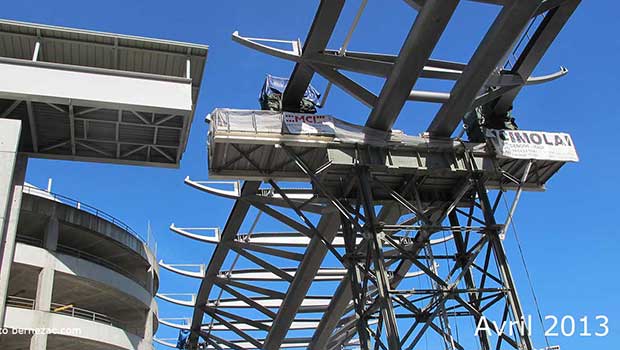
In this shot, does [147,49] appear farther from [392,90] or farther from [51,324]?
[51,324]

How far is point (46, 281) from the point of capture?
27.8 m

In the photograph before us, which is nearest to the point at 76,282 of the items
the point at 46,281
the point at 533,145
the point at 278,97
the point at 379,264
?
the point at 46,281

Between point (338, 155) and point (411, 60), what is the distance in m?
4.19

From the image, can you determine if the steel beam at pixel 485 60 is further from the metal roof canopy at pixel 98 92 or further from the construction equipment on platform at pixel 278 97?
the metal roof canopy at pixel 98 92

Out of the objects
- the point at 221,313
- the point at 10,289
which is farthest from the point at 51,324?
the point at 221,313

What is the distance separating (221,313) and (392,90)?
2440cm

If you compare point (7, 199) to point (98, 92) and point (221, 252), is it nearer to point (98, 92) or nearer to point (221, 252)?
point (98, 92)

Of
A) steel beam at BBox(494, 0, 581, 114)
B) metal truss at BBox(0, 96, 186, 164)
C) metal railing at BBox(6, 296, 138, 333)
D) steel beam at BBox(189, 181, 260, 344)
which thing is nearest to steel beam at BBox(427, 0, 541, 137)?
steel beam at BBox(494, 0, 581, 114)

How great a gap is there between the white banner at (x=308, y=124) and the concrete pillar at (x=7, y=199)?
32.7 ft

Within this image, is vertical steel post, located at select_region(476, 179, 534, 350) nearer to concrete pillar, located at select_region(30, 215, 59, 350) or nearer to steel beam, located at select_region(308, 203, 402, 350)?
steel beam, located at select_region(308, 203, 402, 350)

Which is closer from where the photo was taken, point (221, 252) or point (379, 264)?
point (379, 264)

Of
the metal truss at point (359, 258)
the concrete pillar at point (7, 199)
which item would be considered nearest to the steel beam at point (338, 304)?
the metal truss at point (359, 258)

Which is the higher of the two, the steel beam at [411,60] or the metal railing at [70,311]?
the steel beam at [411,60]

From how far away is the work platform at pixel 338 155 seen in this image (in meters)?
21.4
